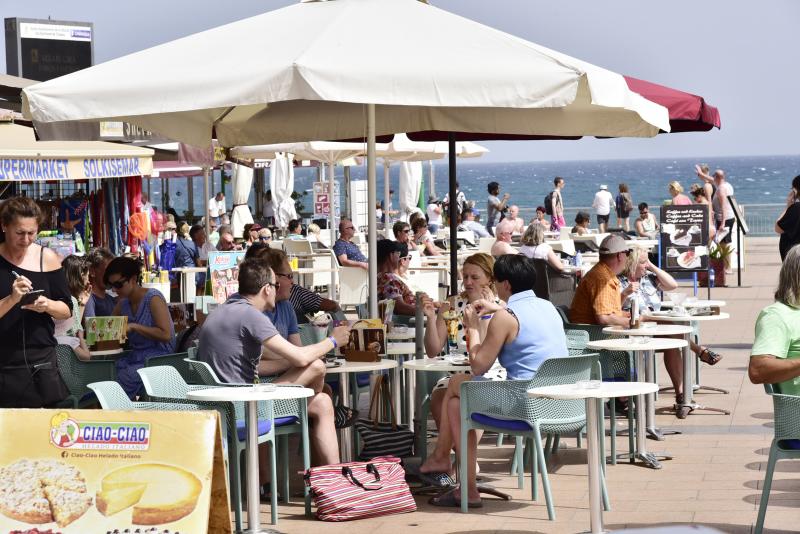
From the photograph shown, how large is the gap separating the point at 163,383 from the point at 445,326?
6.29 ft

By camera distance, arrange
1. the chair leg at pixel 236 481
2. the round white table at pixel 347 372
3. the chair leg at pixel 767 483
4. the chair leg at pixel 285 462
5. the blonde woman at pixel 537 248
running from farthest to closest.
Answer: the blonde woman at pixel 537 248, the round white table at pixel 347 372, the chair leg at pixel 285 462, the chair leg at pixel 236 481, the chair leg at pixel 767 483

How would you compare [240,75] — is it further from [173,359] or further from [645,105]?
[645,105]

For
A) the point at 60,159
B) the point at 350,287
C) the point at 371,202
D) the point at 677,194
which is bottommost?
the point at 350,287

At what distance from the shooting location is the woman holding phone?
5.86m

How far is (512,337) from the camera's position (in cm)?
679

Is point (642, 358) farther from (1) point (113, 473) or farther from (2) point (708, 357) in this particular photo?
(1) point (113, 473)

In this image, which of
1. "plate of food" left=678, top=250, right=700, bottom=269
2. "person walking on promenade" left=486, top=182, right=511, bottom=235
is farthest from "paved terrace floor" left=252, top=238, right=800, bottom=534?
"person walking on promenade" left=486, top=182, right=511, bottom=235

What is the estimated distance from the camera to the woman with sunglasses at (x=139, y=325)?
814cm

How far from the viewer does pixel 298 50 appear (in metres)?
6.47

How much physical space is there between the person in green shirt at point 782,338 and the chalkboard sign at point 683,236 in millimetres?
10741

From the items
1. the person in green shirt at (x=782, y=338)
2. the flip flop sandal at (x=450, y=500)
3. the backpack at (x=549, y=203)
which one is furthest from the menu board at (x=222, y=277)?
the backpack at (x=549, y=203)

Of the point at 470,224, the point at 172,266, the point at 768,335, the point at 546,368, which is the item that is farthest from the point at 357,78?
the point at 470,224

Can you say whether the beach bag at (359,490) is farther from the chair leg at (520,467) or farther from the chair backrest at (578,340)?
the chair backrest at (578,340)

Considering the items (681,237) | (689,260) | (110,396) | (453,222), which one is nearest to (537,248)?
(689,260)
